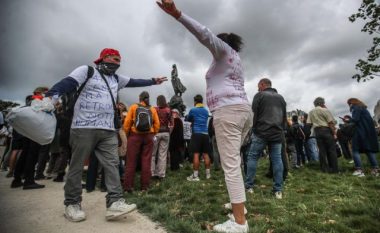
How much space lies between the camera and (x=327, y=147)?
25.5 feet

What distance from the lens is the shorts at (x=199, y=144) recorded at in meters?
6.81

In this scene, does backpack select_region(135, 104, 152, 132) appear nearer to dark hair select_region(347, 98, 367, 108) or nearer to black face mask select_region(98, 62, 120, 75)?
black face mask select_region(98, 62, 120, 75)

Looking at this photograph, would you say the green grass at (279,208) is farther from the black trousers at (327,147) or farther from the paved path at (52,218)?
the black trousers at (327,147)

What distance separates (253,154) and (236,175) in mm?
2203

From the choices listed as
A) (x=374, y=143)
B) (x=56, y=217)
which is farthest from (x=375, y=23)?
(x=56, y=217)

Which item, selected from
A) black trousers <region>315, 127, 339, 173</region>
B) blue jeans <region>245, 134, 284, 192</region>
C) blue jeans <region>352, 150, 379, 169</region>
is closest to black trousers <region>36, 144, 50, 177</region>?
blue jeans <region>245, 134, 284, 192</region>

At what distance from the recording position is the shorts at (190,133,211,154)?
22.4 ft

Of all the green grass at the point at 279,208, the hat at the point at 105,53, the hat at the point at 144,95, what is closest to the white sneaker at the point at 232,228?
the green grass at the point at 279,208

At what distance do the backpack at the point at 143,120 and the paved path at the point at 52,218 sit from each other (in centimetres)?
147

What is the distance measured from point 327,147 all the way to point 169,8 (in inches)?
276

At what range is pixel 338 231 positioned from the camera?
3.01m

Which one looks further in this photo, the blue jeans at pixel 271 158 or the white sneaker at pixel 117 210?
the blue jeans at pixel 271 158

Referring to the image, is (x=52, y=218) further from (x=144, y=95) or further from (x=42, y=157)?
(x=42, y=157)

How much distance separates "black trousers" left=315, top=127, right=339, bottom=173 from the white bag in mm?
7173
